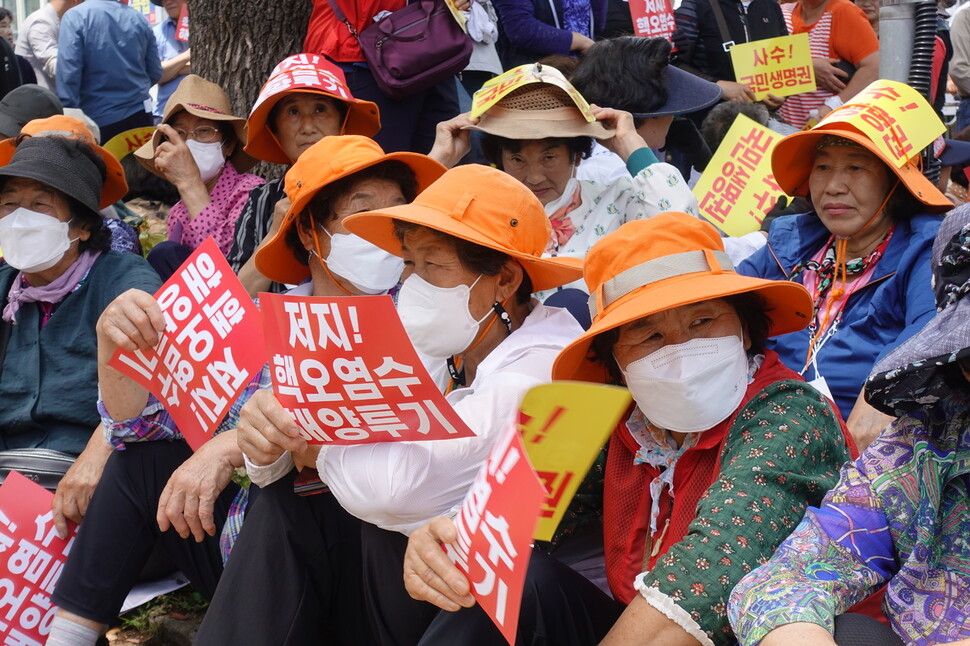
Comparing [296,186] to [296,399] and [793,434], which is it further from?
[793,434]

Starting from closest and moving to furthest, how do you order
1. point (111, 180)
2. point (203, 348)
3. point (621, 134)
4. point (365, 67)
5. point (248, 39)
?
point (203, 348) < point (621, 134) < point (111, 180) < point (365, 67) < point (248, 39)

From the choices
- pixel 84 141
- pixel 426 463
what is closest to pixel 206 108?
pixel 84 141

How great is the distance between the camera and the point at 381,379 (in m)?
2.64

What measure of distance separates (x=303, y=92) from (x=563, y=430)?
10.8 feet

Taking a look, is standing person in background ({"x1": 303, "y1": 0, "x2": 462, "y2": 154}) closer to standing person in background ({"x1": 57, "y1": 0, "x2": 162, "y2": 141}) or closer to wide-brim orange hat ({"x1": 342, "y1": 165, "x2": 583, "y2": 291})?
wide-brim orange hat ({"x1": 342, "y1": 165, "x2": 583, "y2": 291})

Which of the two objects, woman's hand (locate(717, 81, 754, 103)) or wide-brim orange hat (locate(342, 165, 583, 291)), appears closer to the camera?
wide-brim orange hat (locate(342, 165, 583, 291))

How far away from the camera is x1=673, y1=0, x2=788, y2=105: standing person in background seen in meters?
7.28

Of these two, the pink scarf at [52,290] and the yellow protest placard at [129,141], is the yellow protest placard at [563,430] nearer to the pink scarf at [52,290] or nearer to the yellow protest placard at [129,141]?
the pink scarf at [52,290]

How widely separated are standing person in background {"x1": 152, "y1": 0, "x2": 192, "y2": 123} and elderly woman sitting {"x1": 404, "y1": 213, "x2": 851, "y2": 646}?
6861 mm

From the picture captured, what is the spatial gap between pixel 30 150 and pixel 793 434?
327 cm

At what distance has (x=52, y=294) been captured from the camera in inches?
172

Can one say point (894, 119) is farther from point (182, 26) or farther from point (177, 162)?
point (182, 26)

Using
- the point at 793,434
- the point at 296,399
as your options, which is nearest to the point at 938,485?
the point at 793,434

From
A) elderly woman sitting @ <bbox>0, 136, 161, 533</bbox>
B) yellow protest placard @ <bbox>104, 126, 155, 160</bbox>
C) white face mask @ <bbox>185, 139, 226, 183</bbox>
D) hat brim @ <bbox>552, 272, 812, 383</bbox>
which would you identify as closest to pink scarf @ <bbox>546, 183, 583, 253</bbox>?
elderly woman sitting @ <bbox>0, 136, 161, 533</bbox>
